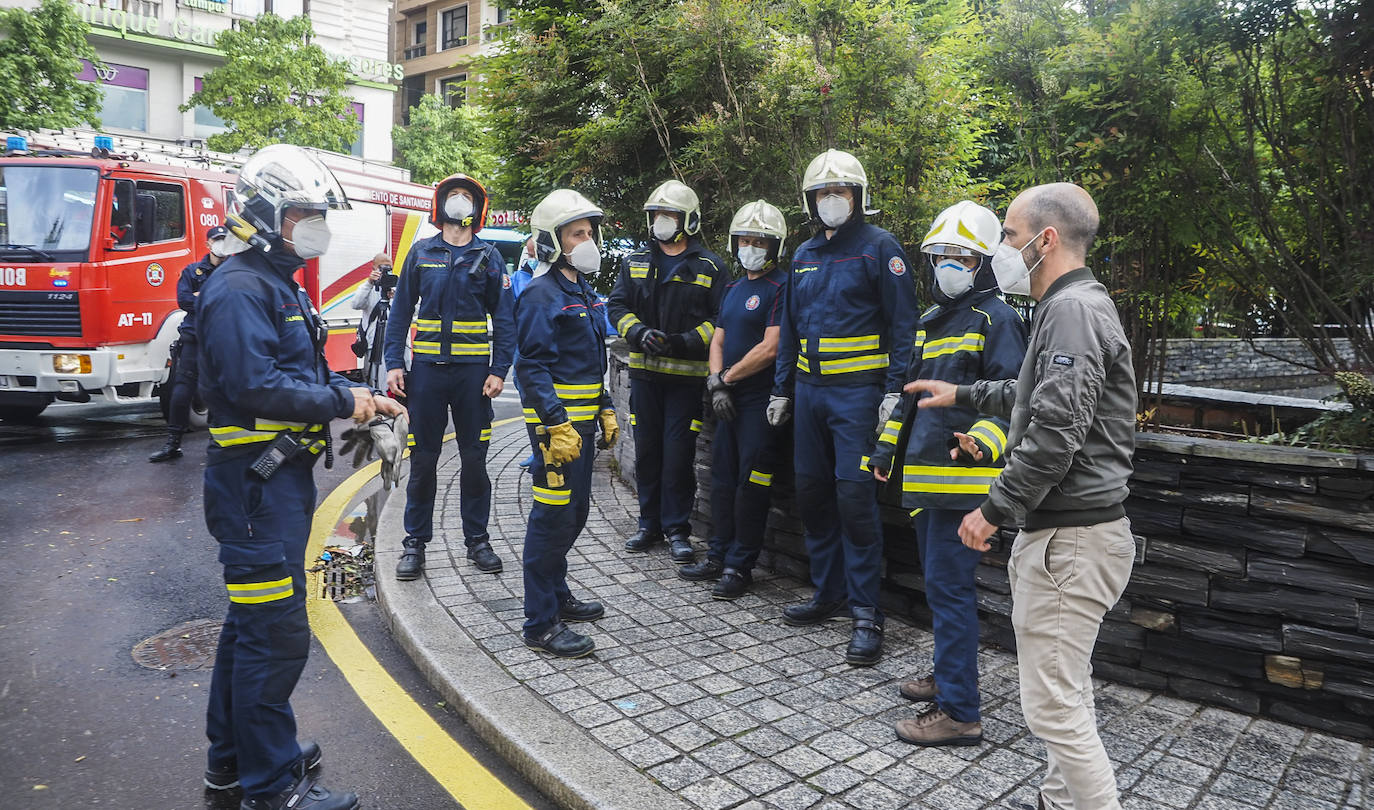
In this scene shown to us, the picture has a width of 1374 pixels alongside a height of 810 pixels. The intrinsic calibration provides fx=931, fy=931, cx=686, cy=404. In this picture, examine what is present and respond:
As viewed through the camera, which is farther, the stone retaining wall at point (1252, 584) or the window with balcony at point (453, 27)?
the window with balcony at point (453, 27)

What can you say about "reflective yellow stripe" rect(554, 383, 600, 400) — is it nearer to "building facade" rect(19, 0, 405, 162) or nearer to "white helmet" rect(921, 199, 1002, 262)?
"white helmet" rect(921, 199, 1002, 262)

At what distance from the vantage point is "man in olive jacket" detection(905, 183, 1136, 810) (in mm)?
2586

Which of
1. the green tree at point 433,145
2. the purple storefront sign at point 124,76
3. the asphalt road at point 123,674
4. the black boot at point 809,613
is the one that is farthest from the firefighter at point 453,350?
the purple storefront sign at point 124,76

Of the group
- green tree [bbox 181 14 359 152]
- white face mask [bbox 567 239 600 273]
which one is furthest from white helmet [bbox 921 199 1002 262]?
green tree [bbox 181 14 359 152]

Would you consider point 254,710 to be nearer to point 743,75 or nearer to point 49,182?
point 743,75

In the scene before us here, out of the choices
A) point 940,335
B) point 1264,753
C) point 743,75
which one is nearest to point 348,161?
point 743,75

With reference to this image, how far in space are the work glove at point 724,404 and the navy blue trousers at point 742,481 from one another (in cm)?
6

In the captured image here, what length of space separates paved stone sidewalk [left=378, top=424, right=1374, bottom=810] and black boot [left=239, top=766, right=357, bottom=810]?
23.7 inches

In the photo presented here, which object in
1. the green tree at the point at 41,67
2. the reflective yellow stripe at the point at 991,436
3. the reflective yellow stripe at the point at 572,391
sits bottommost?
the reflective yellow stripe at the point at 572,391

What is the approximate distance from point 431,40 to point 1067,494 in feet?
156

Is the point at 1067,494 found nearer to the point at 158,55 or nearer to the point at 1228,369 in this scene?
the point at 1228,369

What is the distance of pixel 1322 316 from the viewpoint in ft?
14.0

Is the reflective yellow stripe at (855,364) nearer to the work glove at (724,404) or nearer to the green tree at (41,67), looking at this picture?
the work glove at (724,404)

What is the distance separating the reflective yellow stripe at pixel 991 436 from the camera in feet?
10.5
